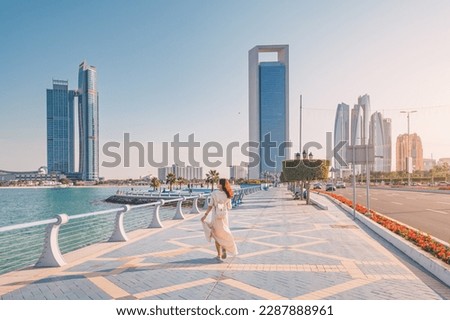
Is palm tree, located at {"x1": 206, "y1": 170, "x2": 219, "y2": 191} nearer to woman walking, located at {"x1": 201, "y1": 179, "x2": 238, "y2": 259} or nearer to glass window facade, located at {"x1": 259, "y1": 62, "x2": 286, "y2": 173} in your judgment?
glass window facade, located at {"x1": 259, "y1": 62, "x2": 286, "y2": 173}

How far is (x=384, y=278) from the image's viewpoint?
5367 mm

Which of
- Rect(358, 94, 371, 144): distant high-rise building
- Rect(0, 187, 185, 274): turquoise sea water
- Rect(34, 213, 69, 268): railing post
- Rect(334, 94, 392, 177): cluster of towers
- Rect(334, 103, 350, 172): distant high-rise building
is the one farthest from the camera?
Rect(334, 103, 350, 172): distant high-rise building

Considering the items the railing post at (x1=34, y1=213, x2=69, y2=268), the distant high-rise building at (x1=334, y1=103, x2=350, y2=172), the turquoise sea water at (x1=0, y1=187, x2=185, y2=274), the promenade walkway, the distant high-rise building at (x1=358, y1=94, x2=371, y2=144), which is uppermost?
the distant high-rise building at (x1=334, y1=103, x2=350, y2=172)

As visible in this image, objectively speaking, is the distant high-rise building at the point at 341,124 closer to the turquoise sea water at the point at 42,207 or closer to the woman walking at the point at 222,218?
the turquoise sea water at the point at 42,207

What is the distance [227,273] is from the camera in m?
5.65

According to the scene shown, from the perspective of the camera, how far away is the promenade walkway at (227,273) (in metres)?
4.68

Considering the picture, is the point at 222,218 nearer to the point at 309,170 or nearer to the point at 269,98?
the point at 309,170

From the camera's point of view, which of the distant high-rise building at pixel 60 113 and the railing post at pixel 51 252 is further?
the distant high-rise building at pixel 60 113


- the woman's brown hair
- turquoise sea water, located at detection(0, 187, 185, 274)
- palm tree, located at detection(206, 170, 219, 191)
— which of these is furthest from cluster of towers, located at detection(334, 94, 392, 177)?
palm tree, located at detection(206, 170, 219, 191)

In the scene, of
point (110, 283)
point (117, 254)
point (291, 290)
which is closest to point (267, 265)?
point (291, 290)

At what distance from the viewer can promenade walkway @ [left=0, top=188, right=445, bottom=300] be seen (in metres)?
4.68

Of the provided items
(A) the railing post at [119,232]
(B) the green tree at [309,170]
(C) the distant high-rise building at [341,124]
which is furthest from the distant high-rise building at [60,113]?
(C) the distant high-rise building at [341,124]

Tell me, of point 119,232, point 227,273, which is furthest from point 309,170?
point 227,273
